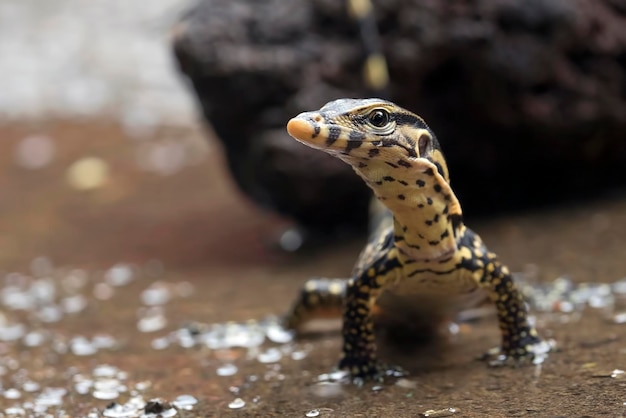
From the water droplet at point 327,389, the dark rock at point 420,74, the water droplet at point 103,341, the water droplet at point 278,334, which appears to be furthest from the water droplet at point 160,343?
the dark rock at point 420,74

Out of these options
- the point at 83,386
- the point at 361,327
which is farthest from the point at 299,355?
the point at 83,386

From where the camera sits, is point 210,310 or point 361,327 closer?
point 361,327

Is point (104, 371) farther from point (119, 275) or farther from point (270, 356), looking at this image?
point (119, 275)

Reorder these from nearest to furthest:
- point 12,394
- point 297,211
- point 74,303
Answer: point 12,394, point 74,303, point 297,211

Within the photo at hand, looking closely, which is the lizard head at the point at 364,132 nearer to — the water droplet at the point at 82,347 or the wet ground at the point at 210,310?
the wet ground at the point at 210,310

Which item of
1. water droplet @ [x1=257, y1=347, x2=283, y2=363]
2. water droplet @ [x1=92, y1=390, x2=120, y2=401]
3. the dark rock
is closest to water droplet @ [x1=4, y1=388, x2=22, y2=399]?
water droplet @ [x1=92, y1=390, x2=120, y2=401]

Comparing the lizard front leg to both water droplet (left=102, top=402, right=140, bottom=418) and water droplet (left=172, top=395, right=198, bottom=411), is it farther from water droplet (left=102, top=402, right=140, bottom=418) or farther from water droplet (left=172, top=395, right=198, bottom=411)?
water droplet (left=102, top=402, right=140, bottom=418)
